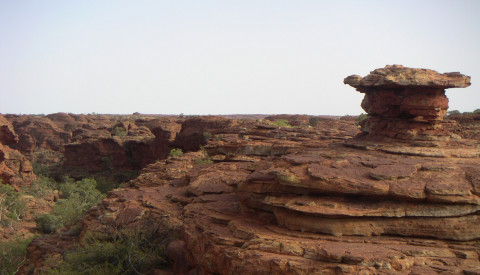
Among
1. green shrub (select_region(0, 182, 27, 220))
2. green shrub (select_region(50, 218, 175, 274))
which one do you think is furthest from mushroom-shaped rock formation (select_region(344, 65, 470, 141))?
green shrub (select_region(0, 182, 27, 220))

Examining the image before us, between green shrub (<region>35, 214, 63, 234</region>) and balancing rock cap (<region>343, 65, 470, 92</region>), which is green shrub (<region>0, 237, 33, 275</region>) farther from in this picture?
balancing rock cap (<region>343, 65, 470, 92</region>)

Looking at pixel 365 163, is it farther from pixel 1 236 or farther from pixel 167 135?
pixel 167 135

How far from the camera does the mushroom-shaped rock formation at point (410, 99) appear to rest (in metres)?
9.73

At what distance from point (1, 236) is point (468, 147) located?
1920 centimetres

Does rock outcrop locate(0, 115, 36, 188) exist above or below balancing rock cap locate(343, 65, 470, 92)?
below

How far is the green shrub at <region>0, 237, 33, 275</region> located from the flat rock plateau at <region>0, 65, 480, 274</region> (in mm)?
1009

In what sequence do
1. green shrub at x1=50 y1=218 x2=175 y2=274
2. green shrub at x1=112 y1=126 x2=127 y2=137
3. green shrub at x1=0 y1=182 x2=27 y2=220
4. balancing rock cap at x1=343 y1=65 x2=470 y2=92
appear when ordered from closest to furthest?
green shrub at x1=50 y1=218 x2=175 y2=274 → balancing rock cap at x1=343 y1=65 x2=470 y2=92 → green shrub at x1=0 y1=182 x2=27 y2=220 → green shrub at x1=112 y1=126 x2=127 y2=137

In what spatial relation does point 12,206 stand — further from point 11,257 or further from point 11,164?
point 11,257

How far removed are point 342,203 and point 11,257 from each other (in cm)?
1179

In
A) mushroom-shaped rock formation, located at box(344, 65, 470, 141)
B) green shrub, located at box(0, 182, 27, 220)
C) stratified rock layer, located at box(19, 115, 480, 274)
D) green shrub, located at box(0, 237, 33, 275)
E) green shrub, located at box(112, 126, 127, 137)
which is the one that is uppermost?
mushroom-shaped rock formation, located at box(344, 65, 470, 141)

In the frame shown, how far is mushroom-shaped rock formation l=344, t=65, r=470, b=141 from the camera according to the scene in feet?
31.9

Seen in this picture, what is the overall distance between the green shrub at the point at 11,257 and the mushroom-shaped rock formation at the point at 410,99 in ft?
37.2

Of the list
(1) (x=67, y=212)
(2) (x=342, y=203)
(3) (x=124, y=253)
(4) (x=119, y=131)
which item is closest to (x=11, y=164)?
(1) (x=67, y=212)

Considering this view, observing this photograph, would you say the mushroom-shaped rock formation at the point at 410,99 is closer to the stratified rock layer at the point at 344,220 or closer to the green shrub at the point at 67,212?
the stratified rock layer at the point at 344,220
